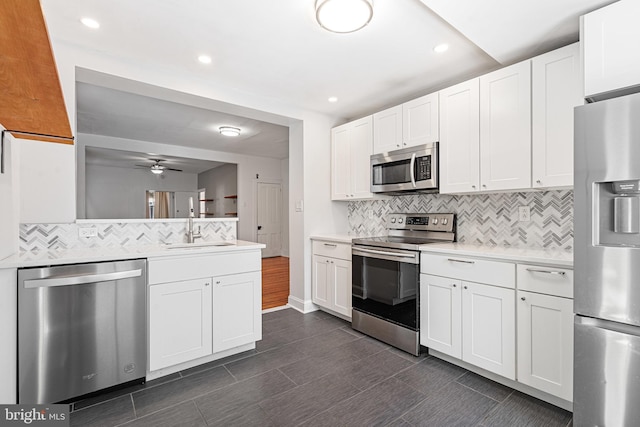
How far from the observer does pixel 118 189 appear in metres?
8.24

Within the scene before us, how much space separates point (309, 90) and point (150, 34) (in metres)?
1.49

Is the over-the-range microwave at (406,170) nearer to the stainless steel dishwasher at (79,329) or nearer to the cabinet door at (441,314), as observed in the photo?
the cabinet door at (441,314)

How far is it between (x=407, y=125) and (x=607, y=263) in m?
1.99

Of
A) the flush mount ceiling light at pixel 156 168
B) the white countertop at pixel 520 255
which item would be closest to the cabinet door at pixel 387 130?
the white countertop at pixel 520 255

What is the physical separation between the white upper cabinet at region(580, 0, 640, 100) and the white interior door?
669 cm

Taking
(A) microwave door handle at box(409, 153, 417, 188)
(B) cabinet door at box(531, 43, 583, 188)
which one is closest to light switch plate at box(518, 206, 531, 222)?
(B) cabinet door at box(531, 43, 583, 188)

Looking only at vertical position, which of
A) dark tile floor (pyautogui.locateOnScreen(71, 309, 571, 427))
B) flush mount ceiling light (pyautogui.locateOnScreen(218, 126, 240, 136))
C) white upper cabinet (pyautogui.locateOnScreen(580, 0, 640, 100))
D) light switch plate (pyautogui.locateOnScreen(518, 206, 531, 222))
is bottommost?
dark tile floor (pyautogui.locateOnScreen(71, 309, 571, 427))

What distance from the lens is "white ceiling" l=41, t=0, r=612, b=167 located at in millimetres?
1893

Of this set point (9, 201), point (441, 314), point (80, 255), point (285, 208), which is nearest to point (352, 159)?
point (441, 314)

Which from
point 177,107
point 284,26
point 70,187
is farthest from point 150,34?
Result: point 177,107

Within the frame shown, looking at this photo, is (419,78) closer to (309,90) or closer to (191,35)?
(309,90)

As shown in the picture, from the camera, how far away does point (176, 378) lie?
2.27 m

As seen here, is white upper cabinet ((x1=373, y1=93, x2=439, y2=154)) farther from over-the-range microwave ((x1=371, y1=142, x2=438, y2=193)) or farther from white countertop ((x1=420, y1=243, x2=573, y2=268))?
white countertop ((x1=420, y1=243, x2=573, y2=268))

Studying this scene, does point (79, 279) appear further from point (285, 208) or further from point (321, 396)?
point (285, 208)
